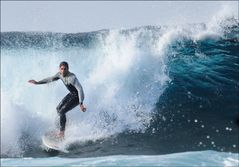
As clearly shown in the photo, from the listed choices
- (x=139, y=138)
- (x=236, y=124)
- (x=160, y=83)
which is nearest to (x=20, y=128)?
(x=139, y=138)

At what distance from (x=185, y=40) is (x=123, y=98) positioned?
19.5ft

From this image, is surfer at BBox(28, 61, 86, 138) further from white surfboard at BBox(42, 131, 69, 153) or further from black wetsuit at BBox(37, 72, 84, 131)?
white surfboard at BBox(42, 131, 69, 153)

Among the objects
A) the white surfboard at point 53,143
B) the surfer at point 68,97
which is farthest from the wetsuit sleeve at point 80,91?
the white surfboard at point 53,143

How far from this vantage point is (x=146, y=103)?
13.1 metres

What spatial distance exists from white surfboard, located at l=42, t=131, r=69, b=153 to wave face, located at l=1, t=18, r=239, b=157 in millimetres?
204

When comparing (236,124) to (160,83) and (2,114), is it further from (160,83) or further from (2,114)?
(2,114)

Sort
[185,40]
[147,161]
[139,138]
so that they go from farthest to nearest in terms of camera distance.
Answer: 1. [185,40]
2. [139,138]
3. [147,161]

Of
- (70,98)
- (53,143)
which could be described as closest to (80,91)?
(70,98)

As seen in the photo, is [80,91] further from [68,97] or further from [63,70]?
[63,70]

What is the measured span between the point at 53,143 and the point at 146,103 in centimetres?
333

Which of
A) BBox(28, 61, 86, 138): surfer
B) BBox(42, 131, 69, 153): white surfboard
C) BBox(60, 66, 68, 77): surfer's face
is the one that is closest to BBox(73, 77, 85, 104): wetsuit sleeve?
BBox(28, 61, 86, 138): surfer

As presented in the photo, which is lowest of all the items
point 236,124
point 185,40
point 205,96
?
point 236,124

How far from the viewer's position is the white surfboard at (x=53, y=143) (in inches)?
417

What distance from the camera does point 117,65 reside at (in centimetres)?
1452
